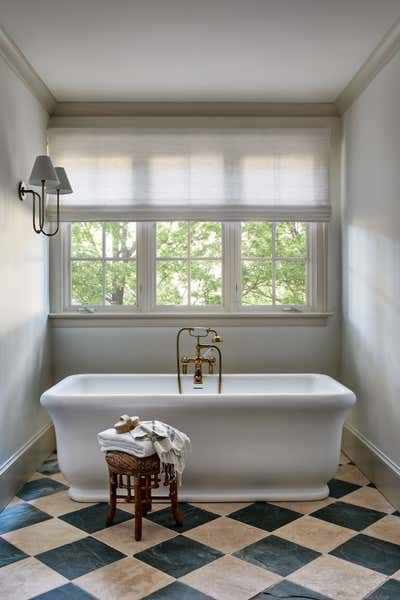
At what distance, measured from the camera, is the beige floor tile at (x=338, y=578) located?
242cm

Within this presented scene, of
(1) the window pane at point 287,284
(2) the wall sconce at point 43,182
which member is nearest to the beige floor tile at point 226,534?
(1) the window pane at point 287,284

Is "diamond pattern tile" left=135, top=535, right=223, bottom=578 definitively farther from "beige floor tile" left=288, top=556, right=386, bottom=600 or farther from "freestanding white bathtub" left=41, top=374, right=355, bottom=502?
"freestanding white bathtub" left=41, top=374, right=355, bottom=502

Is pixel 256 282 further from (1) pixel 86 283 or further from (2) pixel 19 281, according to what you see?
(2) pixel 19 281

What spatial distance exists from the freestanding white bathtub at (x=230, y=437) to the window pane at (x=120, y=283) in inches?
48.3

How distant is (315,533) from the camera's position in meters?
2.99

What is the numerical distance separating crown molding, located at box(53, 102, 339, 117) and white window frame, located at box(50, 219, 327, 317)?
81cm

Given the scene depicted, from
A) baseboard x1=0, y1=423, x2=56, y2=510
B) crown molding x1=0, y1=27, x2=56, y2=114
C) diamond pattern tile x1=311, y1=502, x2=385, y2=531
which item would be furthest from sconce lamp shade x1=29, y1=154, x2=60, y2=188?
diamond pattern tile x1=311, y1=502, x2=385, y2=531

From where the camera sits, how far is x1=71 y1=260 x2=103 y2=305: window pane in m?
4.56

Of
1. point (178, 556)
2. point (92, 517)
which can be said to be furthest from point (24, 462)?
point (178, 556)

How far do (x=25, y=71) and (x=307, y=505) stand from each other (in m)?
3.06

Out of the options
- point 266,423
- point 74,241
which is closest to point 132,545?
point 266,423

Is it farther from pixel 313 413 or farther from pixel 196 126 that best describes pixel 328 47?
pixel 313 413

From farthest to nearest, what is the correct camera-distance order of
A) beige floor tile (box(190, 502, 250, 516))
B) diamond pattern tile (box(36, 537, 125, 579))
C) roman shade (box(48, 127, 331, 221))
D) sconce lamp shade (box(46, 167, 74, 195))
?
roman shade (box(48, 127, 331, 221)) → sconce lamp shade (box(46, 167, 74, 195)) → beige floor tile (box(190, 502, 250, 516)) → diamond pattern tile (box(36, 537, 125, 579))

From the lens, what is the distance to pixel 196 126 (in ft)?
14.6
